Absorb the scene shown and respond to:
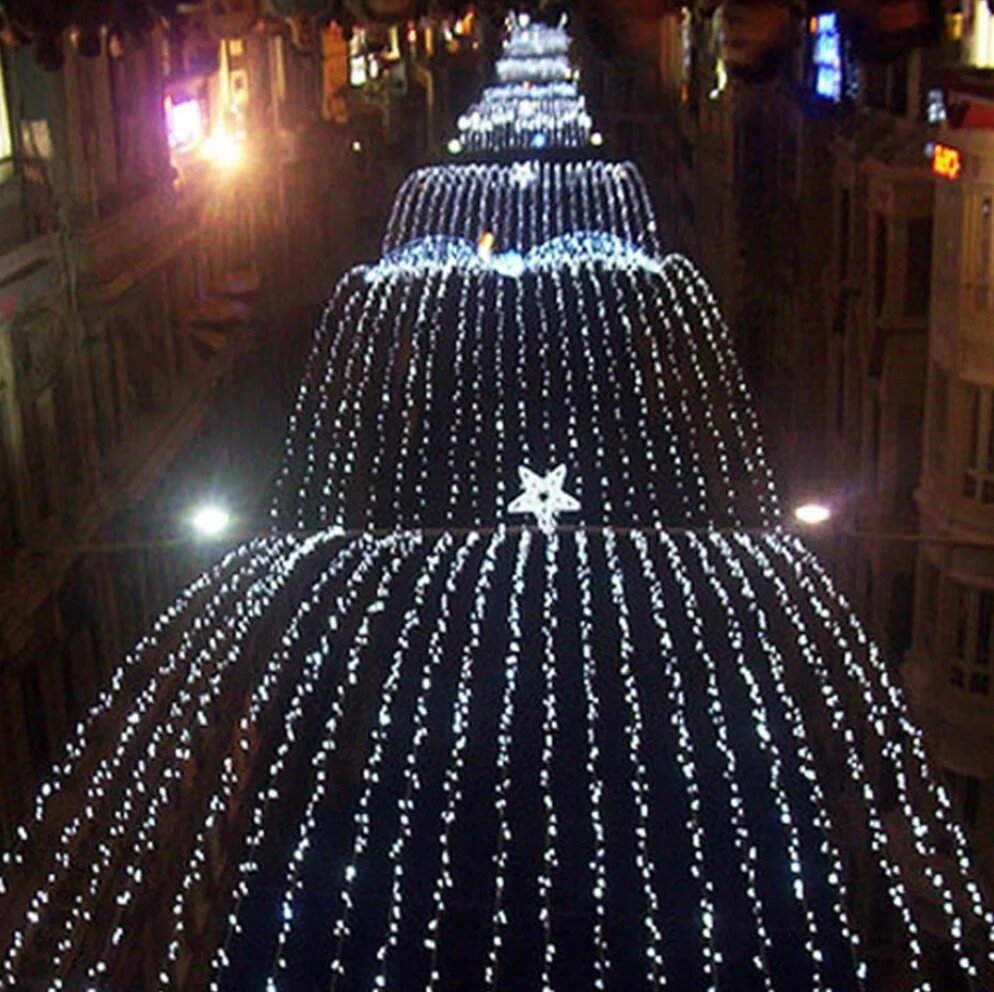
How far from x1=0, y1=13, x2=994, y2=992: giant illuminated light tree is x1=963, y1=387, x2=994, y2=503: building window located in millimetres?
2235

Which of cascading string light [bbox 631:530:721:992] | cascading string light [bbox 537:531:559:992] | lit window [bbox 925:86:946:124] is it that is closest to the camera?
cascading string light [bbox 631:530:721:992]

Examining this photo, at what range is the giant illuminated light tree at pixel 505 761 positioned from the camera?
1485 centimetres

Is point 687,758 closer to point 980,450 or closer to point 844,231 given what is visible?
point 980,450

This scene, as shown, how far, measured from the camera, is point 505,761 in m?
18.4

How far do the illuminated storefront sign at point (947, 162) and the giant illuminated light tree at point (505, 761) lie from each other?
4173 mm

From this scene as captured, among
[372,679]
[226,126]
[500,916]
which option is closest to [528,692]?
[372,679]

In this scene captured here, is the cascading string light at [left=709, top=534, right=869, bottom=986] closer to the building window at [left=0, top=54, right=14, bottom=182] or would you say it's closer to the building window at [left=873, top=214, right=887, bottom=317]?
the building window at [left=873, top=214, right=887, bottom=317]

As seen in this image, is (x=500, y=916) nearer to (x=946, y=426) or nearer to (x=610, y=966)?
(x=610, y=966)

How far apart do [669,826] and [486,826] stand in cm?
181

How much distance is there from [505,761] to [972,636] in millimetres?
4987

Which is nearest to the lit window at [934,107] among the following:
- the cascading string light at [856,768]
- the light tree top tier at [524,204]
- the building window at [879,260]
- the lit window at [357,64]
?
the building window at [879,260]

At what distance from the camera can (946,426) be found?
716 inches

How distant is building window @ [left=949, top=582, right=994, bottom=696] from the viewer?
56.7ft

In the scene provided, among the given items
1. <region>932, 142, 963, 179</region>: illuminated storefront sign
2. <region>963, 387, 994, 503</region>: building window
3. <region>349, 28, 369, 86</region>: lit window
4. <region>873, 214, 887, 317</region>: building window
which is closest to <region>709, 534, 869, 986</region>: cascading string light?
<region>963, 387, 994, 503</region>: building window
